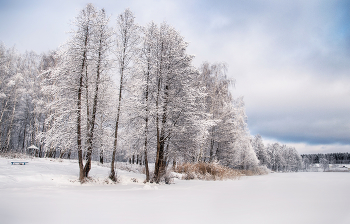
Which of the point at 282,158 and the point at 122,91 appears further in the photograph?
the point at 282,158

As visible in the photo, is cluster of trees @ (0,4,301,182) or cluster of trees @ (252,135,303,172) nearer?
cluster of trees @ (0,4,301,182)

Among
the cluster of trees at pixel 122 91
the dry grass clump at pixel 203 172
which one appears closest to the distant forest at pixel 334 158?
the dry grass clump at pixel 203 172

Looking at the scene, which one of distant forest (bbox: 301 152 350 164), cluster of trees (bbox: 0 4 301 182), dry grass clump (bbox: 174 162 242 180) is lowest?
distant forest (bbox: 301 152 350 164)

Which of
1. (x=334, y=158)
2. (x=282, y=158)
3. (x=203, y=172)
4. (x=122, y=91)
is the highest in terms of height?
(x=122, y=91)

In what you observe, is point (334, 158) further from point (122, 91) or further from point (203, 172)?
point (122, 91)

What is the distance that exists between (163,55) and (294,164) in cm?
10329

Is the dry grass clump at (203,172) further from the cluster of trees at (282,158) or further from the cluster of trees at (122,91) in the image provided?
the cluster of trees at (282,158)

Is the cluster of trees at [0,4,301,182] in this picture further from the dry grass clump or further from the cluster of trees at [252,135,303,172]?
the cluster of trees at [252,135,303,172]

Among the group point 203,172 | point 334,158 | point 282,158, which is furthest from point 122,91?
point 334,158

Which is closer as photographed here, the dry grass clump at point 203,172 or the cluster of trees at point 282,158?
the dry grass clump at point 203,172

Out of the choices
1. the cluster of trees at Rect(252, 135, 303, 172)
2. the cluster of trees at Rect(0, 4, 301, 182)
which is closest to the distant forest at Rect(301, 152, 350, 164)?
the cluster of trees at Rect(252, 135, 303, 172)

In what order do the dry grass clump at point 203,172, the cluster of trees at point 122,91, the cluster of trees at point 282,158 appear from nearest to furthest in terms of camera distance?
1. the cluster of trees at point 122,91
2. the dry grass clump at point 203,172
3. the cluster of trees at point 282,158

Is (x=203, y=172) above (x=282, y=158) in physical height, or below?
above

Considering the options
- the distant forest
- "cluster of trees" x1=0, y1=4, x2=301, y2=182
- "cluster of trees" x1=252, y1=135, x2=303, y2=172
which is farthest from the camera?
the distant forest
